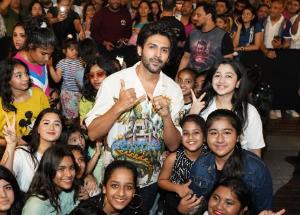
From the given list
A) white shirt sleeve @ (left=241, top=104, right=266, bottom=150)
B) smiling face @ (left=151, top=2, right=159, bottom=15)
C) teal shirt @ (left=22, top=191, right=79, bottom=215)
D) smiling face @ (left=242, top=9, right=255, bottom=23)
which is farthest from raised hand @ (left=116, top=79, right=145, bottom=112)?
smiling face @ (left=151, top=2, right=159, bottom=15)

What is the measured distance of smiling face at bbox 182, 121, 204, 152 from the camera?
3.91m

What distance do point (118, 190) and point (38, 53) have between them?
198cm

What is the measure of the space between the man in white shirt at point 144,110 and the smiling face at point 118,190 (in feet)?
0.64

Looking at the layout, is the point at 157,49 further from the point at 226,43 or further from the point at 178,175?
the point at 226,43

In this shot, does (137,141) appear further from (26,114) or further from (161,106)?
(26,114)

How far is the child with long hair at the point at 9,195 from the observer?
3.40 meters

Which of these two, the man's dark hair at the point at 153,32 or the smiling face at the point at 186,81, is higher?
the man's dark hair at the point at 153,32

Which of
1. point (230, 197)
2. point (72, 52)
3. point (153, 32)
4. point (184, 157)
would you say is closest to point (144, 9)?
point (72, 52)

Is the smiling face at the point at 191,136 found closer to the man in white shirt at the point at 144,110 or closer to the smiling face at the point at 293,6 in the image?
the man in white shirt at the point at 144,110

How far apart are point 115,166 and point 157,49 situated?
0.81 metres

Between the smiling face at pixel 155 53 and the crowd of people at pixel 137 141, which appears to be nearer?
the crowd of people at pixel 137 141

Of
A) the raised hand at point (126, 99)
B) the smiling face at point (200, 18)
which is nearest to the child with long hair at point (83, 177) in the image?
the raised hand at point (126, 99)

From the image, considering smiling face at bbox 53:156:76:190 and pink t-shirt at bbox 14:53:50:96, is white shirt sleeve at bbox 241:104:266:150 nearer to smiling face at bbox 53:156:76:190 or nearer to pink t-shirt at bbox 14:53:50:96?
smiling face at bbox 53:156:76:190

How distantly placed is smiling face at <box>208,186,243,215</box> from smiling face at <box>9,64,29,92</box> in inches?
77.4
